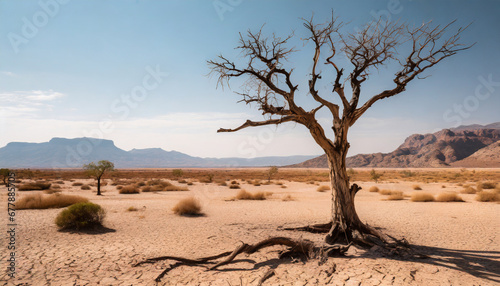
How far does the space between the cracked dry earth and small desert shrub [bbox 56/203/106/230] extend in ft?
1.36

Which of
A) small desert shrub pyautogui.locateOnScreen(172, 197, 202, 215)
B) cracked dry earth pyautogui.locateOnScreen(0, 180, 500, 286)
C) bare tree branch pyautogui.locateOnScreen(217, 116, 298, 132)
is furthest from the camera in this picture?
small desert shrub pyautogui.locateOnScreen(172, 197, 202, 215)

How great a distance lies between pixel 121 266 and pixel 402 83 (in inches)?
370

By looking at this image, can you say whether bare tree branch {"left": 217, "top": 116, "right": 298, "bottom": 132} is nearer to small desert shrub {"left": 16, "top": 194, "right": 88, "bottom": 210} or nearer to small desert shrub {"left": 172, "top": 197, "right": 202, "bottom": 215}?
small desert shrub {"left": 172, "top": 197, "right": 202, "bottom": 215}

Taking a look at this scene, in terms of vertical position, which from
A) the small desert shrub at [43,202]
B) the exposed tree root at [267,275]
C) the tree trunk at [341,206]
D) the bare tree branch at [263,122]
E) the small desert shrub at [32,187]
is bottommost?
the small desert shrub at [32,187]

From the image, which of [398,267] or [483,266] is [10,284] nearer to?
[398,267]

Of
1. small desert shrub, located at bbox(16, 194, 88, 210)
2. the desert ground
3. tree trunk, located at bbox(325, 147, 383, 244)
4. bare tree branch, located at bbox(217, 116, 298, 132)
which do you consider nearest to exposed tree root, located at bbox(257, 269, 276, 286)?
the desert ground

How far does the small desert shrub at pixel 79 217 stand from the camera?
33.7 feet

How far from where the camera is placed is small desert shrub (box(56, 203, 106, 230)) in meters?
10.3

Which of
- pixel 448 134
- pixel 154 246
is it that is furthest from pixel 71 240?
pixel 448 134

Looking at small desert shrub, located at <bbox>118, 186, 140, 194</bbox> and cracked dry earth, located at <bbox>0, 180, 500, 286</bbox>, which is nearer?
cracked dry earth, located at <bbox>0, 180, 500, 286</bbox>

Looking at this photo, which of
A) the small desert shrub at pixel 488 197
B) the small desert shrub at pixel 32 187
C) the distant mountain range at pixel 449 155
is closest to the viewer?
the small desert shrub at pixel 488 197

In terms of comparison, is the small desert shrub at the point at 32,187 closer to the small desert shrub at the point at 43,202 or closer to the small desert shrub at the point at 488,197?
the small desert shrub at the point at 43,202

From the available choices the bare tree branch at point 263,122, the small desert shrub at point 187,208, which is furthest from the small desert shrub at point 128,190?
the bare tree branch at point 263,122

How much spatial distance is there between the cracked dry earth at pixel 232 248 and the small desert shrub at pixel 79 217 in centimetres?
41
